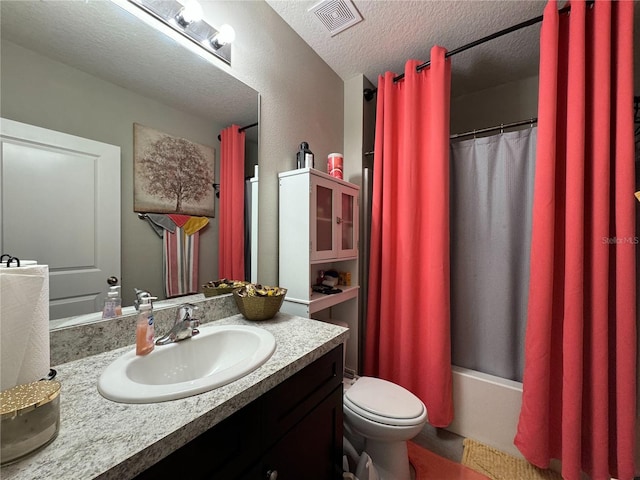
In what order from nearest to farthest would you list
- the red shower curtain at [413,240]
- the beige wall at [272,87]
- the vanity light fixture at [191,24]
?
the vanity light fixture at [191,24]
the beige wall at [272,87]
the red shower curtain at [413,240]

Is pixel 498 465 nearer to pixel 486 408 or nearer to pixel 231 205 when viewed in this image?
pixel 486 408

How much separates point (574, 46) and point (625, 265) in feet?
3.27

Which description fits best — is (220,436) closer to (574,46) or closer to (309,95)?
(309,95)

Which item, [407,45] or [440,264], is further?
[407,45]

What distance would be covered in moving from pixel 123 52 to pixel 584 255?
203 cm

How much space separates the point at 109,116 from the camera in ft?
2.61

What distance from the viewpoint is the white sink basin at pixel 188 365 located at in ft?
1.79

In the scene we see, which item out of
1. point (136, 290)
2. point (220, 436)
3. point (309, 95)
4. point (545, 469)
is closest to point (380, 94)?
point (309, 95)

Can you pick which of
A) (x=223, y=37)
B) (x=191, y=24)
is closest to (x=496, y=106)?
(x=223, y=37)

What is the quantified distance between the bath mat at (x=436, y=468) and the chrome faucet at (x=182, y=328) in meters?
1.32

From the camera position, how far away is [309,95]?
5.19 ft

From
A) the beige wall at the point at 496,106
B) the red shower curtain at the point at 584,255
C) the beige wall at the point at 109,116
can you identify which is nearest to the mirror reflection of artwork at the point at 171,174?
the beige wall at the point at 109,116

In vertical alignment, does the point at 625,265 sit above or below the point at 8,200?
below

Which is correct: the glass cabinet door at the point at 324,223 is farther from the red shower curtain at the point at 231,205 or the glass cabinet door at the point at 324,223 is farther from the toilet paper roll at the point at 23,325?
the toilet paper roll at the point at 23,325
